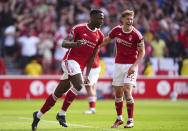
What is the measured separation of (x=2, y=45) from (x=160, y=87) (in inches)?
311

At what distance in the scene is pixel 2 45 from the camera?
21.7 m

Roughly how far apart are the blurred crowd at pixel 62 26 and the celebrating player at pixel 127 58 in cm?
1125

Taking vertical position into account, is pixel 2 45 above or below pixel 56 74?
above

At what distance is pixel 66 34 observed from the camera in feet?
73.4

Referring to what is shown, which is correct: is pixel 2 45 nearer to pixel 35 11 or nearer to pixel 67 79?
pixel 35 11

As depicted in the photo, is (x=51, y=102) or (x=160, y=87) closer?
(x=51, y=102)

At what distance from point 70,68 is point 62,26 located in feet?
44.5

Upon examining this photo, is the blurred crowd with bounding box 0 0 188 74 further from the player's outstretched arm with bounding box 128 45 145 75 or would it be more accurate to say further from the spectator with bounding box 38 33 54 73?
the player's outstretched arm with bounding box 128 45 145 75

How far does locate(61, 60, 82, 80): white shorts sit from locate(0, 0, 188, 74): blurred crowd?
11.7 metres

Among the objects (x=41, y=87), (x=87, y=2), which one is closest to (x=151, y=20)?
(x=87, y=2)

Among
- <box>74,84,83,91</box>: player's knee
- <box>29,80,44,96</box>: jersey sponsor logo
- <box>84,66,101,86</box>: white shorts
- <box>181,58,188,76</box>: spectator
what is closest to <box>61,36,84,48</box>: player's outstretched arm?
<box>74,84,83,91</box>: player's knee

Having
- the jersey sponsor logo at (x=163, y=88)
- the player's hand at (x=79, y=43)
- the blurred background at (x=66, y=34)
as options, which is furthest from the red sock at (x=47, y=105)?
the jersey sponsor logo at (x=163, y=88)

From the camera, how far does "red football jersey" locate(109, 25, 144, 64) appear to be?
10.4 metres

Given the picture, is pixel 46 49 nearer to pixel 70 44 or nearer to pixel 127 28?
pixel 127 28
